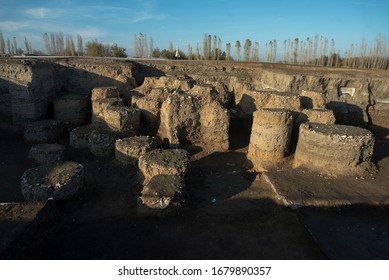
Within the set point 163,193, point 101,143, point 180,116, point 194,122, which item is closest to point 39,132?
point 101,143

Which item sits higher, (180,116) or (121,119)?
(180,116)

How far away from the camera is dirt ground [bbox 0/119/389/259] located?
15.1ft

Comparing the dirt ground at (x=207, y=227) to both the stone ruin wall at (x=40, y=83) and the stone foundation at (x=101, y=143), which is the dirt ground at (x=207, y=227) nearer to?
the stone foundation at (x=101, y=143)

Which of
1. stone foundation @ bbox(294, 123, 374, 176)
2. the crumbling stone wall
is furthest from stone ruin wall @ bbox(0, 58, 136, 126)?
stone foundation @ bbox(294, 123, 374, 176)

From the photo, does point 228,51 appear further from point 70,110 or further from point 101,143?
point 101,143

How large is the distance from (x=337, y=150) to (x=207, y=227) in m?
3.89

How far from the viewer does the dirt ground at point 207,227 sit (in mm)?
4590

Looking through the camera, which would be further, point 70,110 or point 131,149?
point 70,110

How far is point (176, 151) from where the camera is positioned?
23.4 feet

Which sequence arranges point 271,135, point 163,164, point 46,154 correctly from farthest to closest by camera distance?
point 46,154 → point 271,135 → point 163,164

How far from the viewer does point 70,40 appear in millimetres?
30906

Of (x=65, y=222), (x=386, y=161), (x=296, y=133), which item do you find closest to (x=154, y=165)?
(x=65, y=222)

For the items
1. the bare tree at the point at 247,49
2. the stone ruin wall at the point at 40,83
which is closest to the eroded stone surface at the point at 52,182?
the stone ruin wall at the point at 40,83

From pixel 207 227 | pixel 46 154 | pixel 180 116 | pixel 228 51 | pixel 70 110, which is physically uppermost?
pixel 228 51
